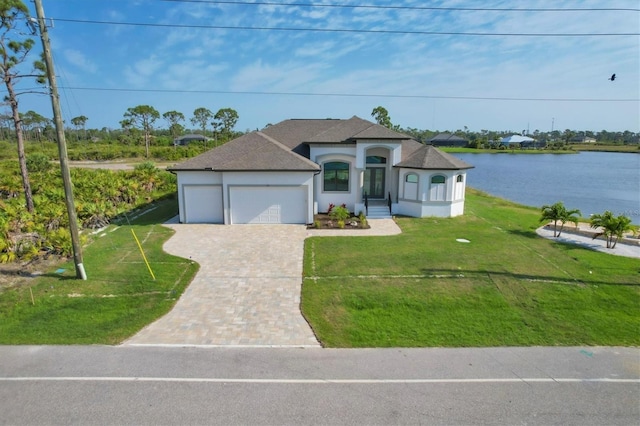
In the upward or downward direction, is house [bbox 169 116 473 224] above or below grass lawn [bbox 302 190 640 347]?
above

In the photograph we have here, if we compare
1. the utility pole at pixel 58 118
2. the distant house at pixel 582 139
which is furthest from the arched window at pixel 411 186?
the distant house at pixel 582 139

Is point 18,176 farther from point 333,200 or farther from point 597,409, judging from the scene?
point 597,409

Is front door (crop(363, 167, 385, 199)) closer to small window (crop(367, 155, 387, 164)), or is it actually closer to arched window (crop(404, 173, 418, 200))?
small window (crop(367, 155, 387, 164))

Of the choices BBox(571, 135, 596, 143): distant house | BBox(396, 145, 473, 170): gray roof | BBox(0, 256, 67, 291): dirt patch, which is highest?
Result: BBox(571, 135, 596, 143): distant house

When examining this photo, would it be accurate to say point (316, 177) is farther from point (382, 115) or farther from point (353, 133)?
point (382, 115)

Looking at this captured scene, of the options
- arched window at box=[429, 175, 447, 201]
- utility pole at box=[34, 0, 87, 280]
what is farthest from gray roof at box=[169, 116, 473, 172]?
utility pole at box=[34, 0, 87, 280]

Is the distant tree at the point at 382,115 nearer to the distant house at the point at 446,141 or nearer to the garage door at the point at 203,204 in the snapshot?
the garage door at the point at 203,204

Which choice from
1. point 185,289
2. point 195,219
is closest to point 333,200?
point 195,219
